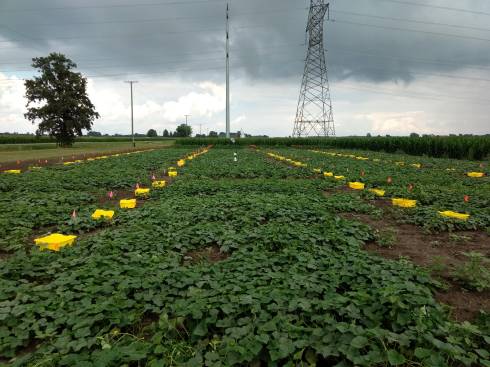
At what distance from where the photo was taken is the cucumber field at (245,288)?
8.52 feet

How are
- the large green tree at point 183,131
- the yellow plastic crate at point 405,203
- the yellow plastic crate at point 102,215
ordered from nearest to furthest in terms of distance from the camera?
1. the yellow plastic crate at point 102,215
2. the yellow plastic crate at point 405,203
3. the large green tree at point 183,131

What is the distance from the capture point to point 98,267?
4168 millimetres

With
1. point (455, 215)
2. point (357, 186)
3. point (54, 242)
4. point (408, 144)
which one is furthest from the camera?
point (408, 144)

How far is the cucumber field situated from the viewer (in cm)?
260

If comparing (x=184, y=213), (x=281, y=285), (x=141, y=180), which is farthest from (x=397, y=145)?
(x=281, y=285)

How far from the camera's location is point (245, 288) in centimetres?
351

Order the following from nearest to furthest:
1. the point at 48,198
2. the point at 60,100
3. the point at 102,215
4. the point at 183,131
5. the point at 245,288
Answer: the point at 245,288 → the point at 102,215 → the point at 48,198 → the point at 60,100 → the point at 183,131

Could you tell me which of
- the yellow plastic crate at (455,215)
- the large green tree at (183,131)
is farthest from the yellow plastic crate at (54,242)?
the large green tree at (183,131)

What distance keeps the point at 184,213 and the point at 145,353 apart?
4.35 meters

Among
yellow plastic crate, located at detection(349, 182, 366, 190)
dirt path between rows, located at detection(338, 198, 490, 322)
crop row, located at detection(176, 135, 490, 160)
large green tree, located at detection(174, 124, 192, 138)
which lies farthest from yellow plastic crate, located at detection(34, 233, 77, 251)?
large green tree, located at detection(174, 124, 192, 138)

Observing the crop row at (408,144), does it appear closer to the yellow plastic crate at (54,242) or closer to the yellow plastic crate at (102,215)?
the yellow plastic crate at (102,215)

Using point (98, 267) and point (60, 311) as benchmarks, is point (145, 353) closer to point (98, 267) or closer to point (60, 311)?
point (60, 311)

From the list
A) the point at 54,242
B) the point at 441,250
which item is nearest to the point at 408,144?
the point at 441,250

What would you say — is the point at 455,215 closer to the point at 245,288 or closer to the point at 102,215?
the point at 245,288
